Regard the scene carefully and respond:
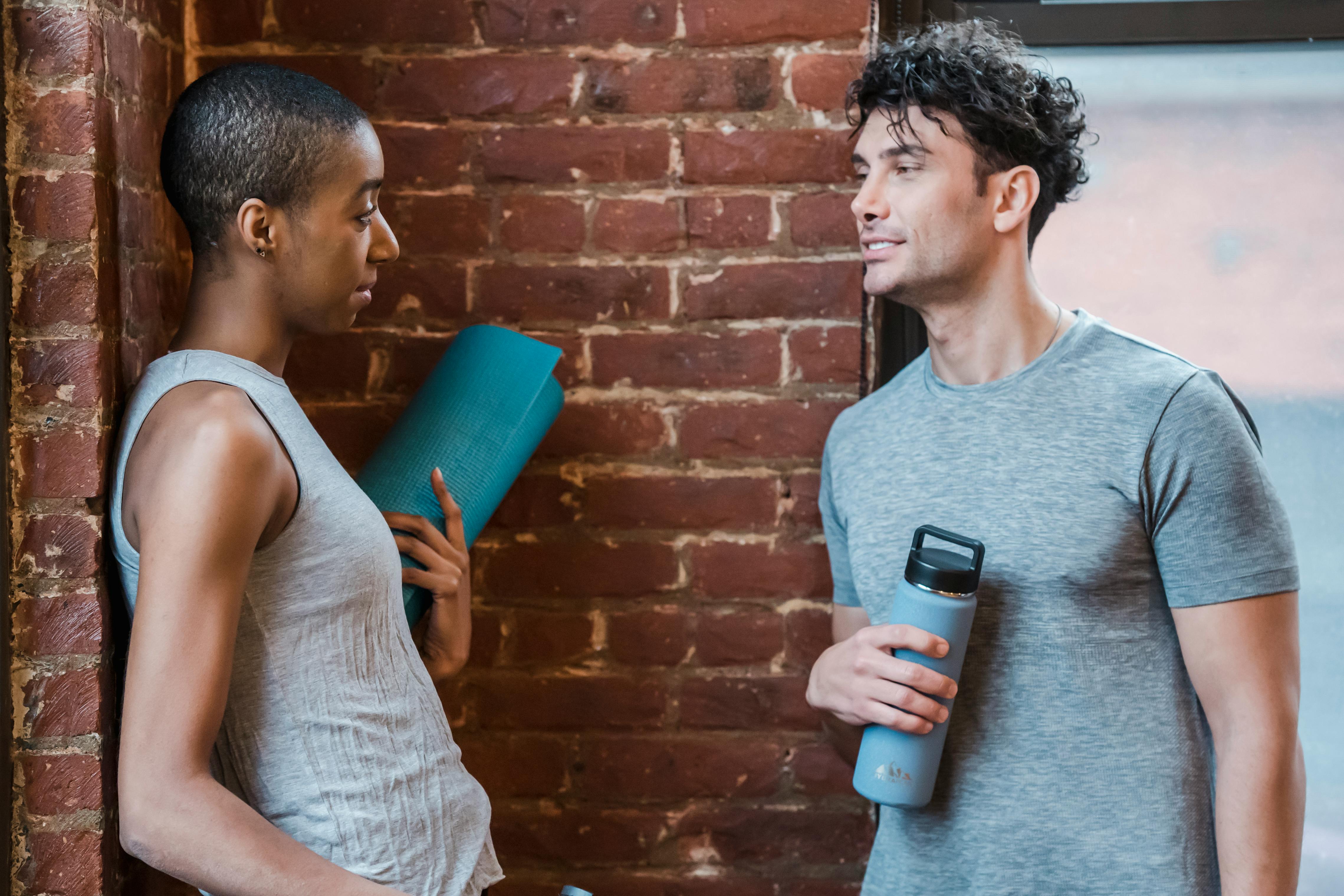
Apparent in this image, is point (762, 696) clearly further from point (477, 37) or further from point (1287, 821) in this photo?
point (477, 37)

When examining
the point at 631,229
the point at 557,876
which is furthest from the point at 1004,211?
the point at 557,876

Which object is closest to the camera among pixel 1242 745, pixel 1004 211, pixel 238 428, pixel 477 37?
pixel 238 428

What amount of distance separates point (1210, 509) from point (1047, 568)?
17 centimetres

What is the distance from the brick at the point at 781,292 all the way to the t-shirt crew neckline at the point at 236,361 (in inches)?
22.7

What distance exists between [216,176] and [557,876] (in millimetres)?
997

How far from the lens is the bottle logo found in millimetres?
972

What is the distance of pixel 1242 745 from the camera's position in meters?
0.97

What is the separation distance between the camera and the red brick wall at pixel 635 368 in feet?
4.27

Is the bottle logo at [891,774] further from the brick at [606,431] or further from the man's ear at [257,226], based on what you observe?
the man's ear at [257,226]

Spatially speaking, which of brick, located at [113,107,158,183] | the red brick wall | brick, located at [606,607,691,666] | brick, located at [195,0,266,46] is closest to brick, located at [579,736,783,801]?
the red brick wall

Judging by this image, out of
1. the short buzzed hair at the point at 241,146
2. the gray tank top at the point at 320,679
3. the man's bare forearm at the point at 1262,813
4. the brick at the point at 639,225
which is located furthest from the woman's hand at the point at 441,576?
the man's bare forearm at the point at 1262,813

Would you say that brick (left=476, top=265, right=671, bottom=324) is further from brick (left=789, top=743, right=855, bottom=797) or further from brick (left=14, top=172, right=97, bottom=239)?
brick (left=789, top=743, right=855, bottom=797)

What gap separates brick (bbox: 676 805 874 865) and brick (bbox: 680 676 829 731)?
28mm

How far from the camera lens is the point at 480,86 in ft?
4.28
